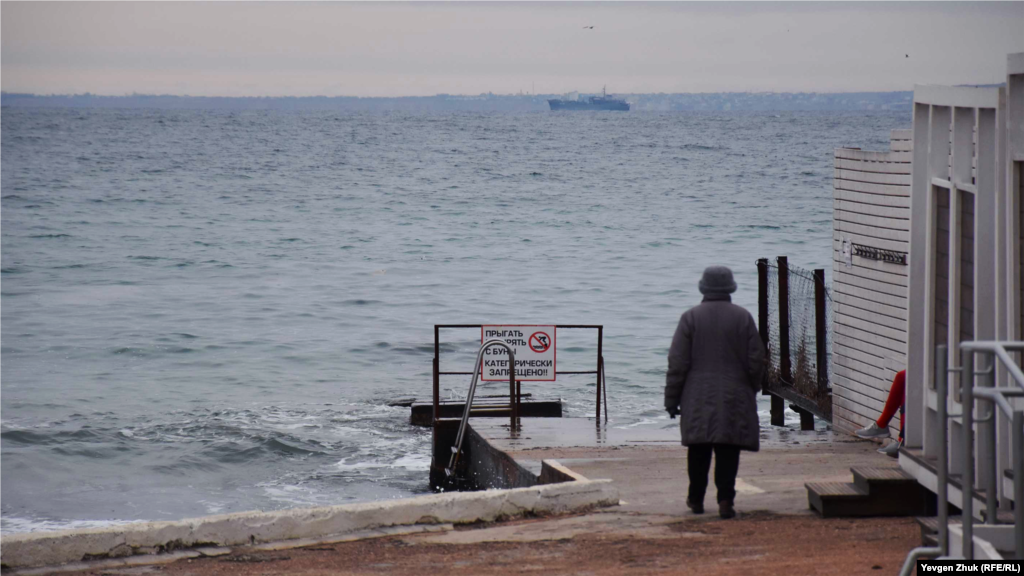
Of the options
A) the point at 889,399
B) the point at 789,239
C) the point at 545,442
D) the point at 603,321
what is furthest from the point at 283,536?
the point at 789,239

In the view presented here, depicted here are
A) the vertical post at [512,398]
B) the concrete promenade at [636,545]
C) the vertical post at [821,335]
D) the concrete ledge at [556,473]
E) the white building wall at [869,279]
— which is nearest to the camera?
the concrete promenade at [636,545]

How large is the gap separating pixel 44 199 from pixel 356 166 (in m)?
36.9

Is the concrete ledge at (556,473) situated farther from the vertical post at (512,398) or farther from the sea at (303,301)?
the sea at (303,301)

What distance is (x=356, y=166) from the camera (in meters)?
99.8

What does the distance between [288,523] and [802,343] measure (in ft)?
26.6

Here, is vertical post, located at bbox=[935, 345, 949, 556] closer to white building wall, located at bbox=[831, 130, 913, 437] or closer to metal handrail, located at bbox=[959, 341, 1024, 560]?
metal handrail, located at bbox=[959, 341, 1024, 560]

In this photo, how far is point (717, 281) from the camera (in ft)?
23.5

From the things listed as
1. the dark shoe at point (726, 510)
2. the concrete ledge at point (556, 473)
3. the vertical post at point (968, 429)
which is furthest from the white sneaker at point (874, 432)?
the vertical post at point (968, 429)

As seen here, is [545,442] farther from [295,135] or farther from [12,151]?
[295,135]

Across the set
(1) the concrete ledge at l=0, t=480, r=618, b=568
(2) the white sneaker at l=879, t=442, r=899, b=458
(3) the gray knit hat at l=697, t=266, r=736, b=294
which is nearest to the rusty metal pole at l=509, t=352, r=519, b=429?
(2) the white sneaker at l=879, t=442, r=899, b=458

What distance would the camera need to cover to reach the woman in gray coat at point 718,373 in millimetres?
7035

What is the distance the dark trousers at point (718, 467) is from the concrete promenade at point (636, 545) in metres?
0.18

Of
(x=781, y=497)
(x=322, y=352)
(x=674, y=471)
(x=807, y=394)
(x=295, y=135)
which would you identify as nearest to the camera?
(x=781, y=497)

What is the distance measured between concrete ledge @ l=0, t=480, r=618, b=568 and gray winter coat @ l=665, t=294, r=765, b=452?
1.06 metres
